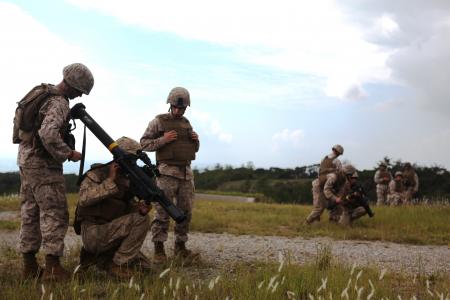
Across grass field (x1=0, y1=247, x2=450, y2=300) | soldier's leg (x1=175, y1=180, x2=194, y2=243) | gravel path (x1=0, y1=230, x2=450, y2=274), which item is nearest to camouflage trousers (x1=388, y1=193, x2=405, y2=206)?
gravel path (x1=0, y1=230, x2=450, y2=274)

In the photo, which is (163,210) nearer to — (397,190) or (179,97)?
(179,97)

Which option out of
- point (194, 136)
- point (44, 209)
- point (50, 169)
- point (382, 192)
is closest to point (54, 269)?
point (44, 209)

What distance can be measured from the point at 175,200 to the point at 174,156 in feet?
2.02

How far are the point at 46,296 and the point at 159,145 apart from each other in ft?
9.68

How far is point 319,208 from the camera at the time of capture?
12.2m

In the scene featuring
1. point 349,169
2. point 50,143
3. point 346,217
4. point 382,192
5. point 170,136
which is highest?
point 170,136

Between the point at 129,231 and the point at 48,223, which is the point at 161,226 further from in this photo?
the point at 48,223

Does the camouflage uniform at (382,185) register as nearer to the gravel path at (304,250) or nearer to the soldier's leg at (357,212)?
the soldier's leg at (357,212)

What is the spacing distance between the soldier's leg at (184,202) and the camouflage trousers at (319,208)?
5683 millimetres

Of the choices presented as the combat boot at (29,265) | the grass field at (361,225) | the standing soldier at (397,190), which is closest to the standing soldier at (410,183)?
the standing soldier at (397,190)

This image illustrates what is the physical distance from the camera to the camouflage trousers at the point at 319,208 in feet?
40.1

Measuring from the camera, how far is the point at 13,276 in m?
5.48

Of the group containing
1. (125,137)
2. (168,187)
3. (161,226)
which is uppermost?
(125,137)

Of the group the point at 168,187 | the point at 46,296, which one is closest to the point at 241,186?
the point at 168,187
